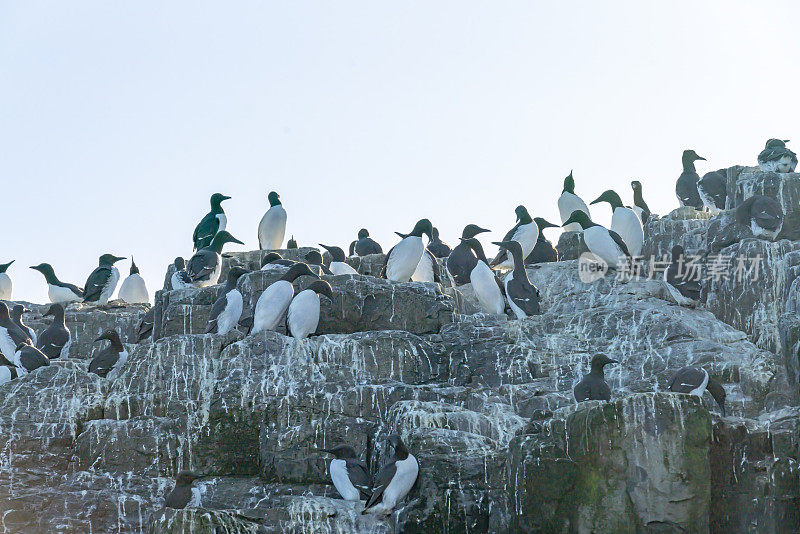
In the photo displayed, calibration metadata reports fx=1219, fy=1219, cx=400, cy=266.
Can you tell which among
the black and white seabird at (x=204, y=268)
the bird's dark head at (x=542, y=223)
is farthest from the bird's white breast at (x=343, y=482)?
the bird's dark head at (x=542, y=223)

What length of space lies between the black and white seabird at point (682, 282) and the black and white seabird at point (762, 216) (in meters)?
1.17

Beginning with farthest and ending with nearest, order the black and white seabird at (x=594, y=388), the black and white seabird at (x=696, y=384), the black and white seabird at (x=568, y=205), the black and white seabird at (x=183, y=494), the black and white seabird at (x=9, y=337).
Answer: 1. the black and white seabird at (x=568, y=205)
2. the black and white seabird at (x=9, y=337)
3. the black and white seabird at (x=696, y=384)
4. the black and white seabird at (x=594, y=388)
5. the black and white seabird at (x=183, y=494)

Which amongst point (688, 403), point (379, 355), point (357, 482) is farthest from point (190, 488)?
point (688, 403)

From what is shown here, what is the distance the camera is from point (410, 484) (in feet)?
34.6

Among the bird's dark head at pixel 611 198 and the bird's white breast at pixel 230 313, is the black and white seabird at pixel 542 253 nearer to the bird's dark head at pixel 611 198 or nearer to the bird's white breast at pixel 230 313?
the bird's dark head at pixel 611 198

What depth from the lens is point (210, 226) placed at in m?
19.6

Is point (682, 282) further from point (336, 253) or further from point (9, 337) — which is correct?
point (9, 337)

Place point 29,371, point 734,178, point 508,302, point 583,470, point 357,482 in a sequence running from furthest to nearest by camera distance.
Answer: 1. point 734,178
2. point 508,302
3. point 29,371
4. point 357,482
5. point 583,470

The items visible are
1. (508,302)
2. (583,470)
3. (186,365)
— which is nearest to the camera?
(583,470)

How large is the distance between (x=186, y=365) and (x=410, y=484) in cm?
361

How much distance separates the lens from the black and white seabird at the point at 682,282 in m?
14.3

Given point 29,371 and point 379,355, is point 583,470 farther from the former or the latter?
point 29,371

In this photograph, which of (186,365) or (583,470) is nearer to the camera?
(583,470)

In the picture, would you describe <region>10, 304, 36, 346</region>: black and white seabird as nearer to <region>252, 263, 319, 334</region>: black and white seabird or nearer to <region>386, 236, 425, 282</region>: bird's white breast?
<region>252, 263, 319, 334</region>: black and white seabird
